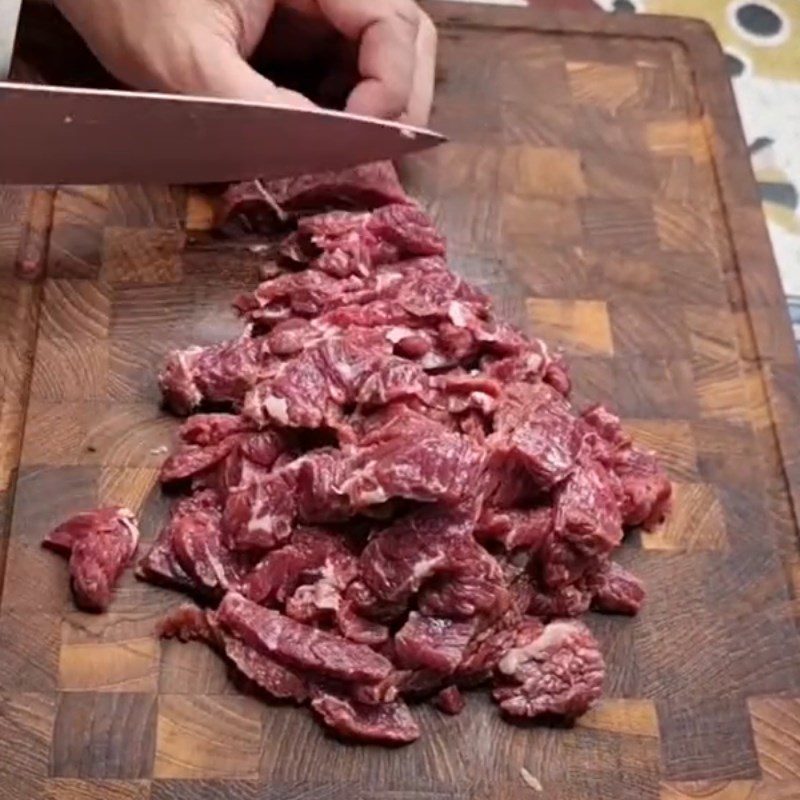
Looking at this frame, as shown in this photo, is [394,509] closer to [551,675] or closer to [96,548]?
[551,675]

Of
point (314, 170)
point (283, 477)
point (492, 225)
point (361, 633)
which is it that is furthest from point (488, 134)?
point (361, 633)

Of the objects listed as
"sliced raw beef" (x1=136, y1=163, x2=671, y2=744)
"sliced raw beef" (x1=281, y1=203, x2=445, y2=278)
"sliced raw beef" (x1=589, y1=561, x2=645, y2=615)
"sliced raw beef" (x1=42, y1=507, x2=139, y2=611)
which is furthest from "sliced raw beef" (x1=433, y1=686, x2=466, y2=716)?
"sliced raw beef" (x1=281, y1=203, x2=445, y2=278)

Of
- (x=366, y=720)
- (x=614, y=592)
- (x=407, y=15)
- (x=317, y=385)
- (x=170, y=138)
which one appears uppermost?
(x=407, y=15)

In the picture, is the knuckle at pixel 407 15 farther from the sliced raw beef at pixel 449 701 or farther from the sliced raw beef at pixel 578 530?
the sliced raw beef at pixel 449 701

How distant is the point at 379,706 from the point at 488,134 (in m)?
1.12

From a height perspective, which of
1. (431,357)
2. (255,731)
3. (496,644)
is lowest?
(255,731)

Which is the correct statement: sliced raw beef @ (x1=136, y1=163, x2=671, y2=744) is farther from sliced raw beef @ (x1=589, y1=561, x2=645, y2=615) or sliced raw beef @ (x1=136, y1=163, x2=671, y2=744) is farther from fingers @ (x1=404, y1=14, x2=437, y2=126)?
fingers @ (x1=404, y1=14, x2=437, y2=126)

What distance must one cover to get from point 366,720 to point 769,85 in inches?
72.2

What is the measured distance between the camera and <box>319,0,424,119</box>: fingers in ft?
7.39

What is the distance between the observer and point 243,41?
2.29m

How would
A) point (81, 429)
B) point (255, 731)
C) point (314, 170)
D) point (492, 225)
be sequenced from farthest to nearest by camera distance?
point (492, 225), point (314, 170), point (81, 429), point (255, 731)

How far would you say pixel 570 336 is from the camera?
7.33 ft

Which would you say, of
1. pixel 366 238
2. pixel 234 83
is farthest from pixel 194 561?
pixel 234 83

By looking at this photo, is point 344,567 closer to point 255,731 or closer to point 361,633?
point 361,633
